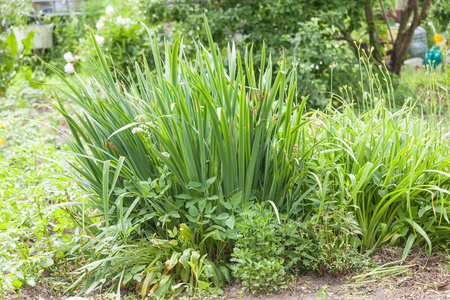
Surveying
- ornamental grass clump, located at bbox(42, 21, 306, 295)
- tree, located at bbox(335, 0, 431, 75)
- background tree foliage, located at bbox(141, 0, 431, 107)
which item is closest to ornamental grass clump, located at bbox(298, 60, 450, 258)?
ornamental grass clump, located at bbox(42, 21, 306, 295)

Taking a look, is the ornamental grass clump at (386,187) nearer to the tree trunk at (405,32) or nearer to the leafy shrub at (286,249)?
the leafy shrub at (286,249)

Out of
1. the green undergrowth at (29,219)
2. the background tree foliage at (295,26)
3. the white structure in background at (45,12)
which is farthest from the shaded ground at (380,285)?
the white structure in background at (45,12)

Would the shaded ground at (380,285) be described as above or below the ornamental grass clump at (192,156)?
below

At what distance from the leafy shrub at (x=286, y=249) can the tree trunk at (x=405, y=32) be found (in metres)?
5.08

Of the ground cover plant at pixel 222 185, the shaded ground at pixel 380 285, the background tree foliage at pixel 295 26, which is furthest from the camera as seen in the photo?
the background tree foliage at pixel 295 26

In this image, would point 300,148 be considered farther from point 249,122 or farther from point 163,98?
point 163,98

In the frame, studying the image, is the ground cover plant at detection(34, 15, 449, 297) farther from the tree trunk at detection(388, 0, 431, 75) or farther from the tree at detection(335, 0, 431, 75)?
the tree trunk at detection(388, 0, 431, 75)

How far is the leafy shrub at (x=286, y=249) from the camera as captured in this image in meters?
1.93

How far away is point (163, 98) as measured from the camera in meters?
2.18

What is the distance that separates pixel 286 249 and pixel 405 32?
535 cm

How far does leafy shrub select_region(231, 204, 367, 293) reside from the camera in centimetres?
193

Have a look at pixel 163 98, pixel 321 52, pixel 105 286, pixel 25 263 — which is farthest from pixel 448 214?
pixel 321 52

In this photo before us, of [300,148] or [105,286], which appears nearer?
[105,286]

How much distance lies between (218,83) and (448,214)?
137 cm
